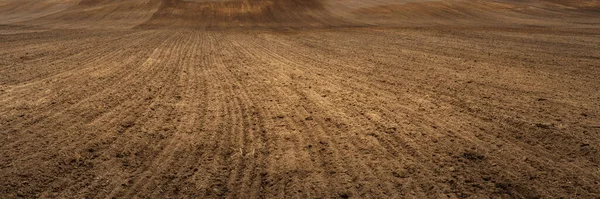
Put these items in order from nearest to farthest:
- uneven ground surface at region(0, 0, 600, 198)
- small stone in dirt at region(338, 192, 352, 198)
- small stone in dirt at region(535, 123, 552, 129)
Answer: small stone in dirt at region(338, 192, 352, 198) → uneven ground surface at region(0, 0, 600, 198) → small stone in dirt at region(535, 123, 552, 129)

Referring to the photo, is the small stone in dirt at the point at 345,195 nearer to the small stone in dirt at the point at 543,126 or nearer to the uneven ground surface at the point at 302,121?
the uneven ground surface at the point at 302,121

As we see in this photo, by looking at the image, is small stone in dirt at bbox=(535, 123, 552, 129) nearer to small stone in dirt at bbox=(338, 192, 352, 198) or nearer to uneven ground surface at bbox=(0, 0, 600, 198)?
uneven ground surface at bbox=(0, 0, 600, 198)

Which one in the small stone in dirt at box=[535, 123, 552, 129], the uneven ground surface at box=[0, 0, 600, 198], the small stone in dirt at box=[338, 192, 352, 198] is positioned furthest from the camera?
the small stone in dirt at box=[535, 123, 552, 129]

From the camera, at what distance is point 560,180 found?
4.18 m

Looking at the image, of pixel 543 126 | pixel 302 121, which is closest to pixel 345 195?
pixel 302 121

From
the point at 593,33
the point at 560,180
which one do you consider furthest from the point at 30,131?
the point at 593,33

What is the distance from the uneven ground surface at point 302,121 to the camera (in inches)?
165

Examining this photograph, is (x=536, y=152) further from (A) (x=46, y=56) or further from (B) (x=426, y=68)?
(A) (x=46, y=56)

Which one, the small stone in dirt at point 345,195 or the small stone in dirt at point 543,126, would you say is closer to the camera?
the small stone in dirt at point 345,195

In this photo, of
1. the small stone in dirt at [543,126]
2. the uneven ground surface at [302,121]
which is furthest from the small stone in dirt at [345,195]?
the small stone in dirt at [543,126]

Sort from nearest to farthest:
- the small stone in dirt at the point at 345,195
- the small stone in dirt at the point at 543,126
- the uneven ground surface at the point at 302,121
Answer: the small stone in dirt at the point at 345,195
the uneven ground surface at the point at 302,121
the small stone in dirt at the point at 543,126

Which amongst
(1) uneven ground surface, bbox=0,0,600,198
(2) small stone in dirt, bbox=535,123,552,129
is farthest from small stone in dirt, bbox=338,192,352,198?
(2) small stone in dirt, bbox=535,123,552,129

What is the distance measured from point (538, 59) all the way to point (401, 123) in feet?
25.7

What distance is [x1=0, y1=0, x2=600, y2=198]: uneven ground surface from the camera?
4.18 meters
